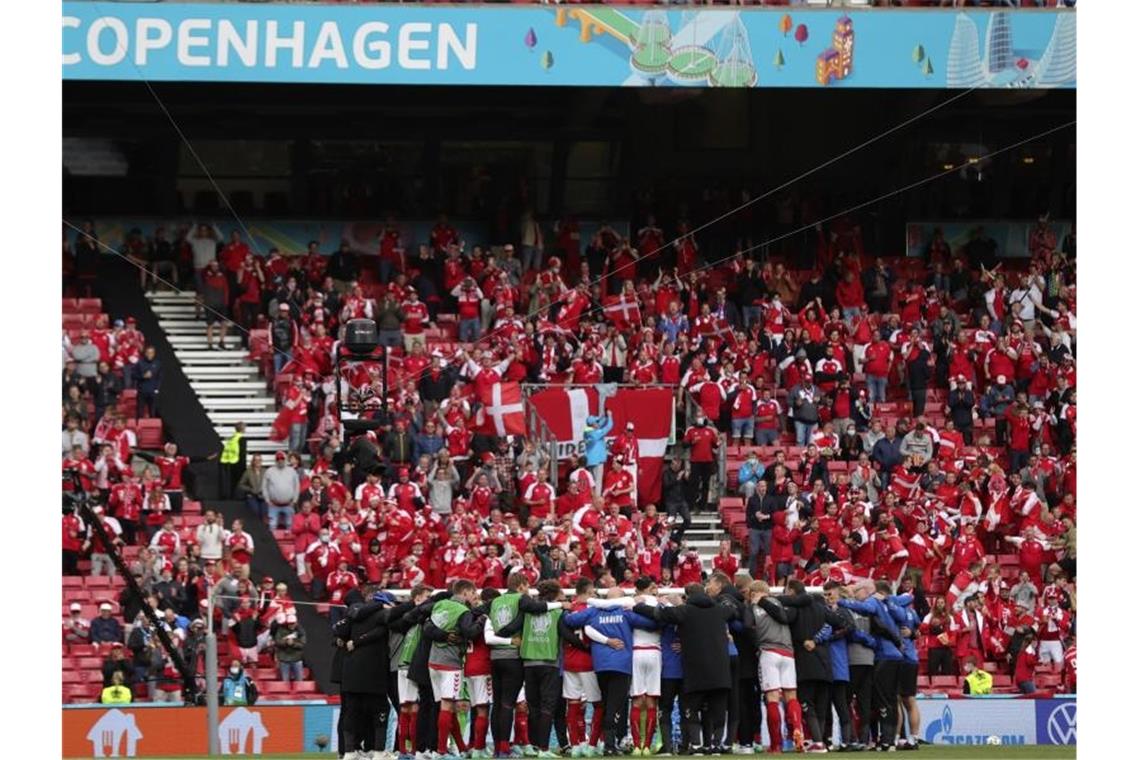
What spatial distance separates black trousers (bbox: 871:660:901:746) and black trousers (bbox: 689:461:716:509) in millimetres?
9294

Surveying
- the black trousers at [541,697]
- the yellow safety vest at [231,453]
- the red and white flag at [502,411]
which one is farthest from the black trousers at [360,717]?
the red and white flag at [502,411]

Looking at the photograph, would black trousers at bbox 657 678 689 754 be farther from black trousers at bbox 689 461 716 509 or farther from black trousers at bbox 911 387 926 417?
black trousers at bbox 911 387 926 417

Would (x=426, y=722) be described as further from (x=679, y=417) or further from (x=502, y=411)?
(x=679, y=417)

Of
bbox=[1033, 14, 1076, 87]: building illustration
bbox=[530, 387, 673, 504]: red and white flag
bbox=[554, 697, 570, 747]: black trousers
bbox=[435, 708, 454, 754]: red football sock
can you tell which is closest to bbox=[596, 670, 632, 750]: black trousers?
bbox=[554, 697, 570, 747]: black trousers

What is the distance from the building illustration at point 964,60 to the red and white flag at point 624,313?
16.1ft

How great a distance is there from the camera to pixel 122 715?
20359mm

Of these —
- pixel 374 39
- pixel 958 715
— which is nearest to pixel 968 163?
pixel 374 39

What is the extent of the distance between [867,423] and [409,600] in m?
12.4

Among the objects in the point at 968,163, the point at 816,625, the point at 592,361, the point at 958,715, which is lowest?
the point at 958,715

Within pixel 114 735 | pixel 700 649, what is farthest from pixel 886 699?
pixel 114 735

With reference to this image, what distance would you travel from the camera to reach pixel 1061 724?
22312 millimetres

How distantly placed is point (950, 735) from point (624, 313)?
9.19m

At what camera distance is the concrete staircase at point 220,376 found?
90.9ft

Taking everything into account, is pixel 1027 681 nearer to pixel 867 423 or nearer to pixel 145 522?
pixel 867 423
